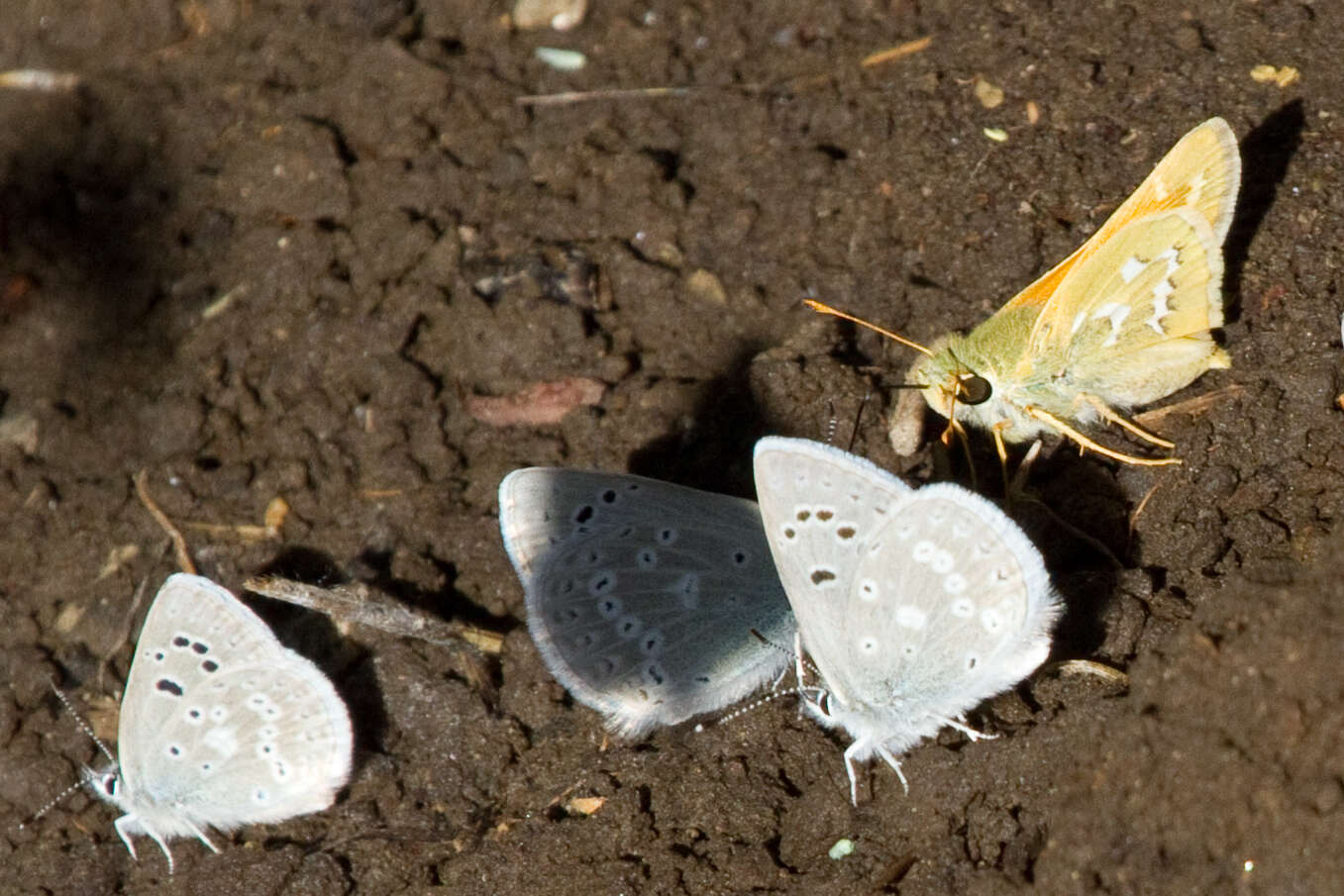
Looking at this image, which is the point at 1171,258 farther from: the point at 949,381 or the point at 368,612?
the point at 368,612

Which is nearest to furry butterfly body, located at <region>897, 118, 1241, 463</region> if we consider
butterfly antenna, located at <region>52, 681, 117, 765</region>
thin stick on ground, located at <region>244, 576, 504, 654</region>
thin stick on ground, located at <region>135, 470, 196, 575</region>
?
thin stick on ground, located at <region>244, 576, 504, 654</region>

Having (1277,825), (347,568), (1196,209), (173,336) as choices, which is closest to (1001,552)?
(1277,825)

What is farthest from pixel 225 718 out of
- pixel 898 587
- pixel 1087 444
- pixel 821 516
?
pixel 1087 444

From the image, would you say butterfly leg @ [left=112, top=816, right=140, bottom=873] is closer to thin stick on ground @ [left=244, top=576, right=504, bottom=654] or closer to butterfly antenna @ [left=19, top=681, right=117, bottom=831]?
butterfly antenna @ [left=19, top=681, right=117, bottom=831]

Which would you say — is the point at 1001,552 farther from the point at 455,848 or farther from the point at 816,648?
the point at 455,848

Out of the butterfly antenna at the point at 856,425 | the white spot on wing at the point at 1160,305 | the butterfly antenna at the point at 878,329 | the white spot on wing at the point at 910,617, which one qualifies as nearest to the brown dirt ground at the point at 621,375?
the butterfly antenna at the point at 856,425
